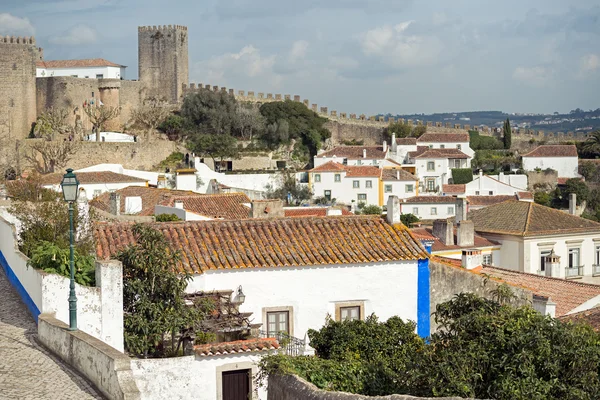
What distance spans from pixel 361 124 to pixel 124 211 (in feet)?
148

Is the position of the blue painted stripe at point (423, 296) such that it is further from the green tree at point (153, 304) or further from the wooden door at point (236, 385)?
the green tree at point (153, 304)

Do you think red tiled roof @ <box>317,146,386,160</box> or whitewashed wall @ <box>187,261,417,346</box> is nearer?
whitewashed wall @ <box>187,261,417,346</box>

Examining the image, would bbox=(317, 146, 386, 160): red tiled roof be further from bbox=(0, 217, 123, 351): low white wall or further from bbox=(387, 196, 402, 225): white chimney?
bbox=(0, 217, 123, 351): low white wall

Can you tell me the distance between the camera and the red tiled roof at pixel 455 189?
55.7m

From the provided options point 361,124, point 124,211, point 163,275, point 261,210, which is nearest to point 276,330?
point 163,275

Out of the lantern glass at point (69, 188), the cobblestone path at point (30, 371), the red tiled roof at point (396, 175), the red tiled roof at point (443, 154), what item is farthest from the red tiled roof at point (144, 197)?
the red tiled roof at point (443, 154)

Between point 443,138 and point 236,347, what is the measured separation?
56.3m

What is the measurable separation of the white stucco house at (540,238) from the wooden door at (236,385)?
675 inches

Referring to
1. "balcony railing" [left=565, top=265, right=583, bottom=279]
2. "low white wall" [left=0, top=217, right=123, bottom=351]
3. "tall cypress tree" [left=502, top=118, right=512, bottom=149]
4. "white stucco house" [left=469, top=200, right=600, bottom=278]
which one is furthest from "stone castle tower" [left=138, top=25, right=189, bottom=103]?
"low white wall" [left=0, top=217, right=123, bottom=351]

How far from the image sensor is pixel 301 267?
14883mm

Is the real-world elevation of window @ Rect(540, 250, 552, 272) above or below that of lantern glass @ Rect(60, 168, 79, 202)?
A: below

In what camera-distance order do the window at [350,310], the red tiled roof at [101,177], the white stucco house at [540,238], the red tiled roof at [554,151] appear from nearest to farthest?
1. the window at [350,310]
2. the white stucco house at [540,238]
3. the red tiled roof at [101,177]
4. the red tiled roof at [554,151]

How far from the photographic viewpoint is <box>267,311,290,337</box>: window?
14555 mm

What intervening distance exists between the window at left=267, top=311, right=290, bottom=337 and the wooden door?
228 cm
